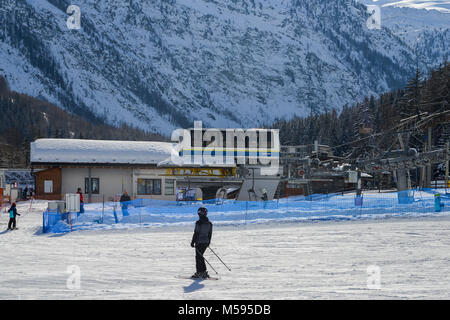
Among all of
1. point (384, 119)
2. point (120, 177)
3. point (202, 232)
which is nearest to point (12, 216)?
point (202, 232)

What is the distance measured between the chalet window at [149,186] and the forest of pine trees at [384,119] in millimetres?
18583

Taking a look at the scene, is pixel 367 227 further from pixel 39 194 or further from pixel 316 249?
pixel 39 194

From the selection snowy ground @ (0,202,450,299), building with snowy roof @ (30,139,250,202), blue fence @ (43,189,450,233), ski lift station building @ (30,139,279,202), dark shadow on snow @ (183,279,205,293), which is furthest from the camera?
building with snowy roof @ (30,139,250,202)

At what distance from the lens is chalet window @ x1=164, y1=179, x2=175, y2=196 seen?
40.8m

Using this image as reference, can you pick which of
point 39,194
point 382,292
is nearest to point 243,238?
point 382,292

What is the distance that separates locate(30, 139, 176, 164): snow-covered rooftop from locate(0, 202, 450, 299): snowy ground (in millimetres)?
15807

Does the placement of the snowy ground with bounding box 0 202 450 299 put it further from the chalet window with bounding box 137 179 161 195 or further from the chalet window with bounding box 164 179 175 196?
the chalet window with bounding box 164 179 175 196

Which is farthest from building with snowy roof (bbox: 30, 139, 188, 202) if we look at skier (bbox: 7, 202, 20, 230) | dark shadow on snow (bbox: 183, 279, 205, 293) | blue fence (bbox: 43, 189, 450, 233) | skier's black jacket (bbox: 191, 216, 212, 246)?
dark shadow on snow (bbox: 183, 279, 205, 293)

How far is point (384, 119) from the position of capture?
80.9 m

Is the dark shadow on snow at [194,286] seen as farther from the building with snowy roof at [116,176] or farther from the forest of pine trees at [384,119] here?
the forest of pine trees at [384,119]

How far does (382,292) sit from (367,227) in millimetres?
11905

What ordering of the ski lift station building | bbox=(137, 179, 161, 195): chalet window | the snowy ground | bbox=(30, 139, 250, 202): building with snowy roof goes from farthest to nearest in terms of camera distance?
bbox=(137, 179, 161, 195): chalet window, bbox=(30, 139, 250, 202): building with snowy roof, the ski lift station building, the snowy ground

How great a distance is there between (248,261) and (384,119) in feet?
227
